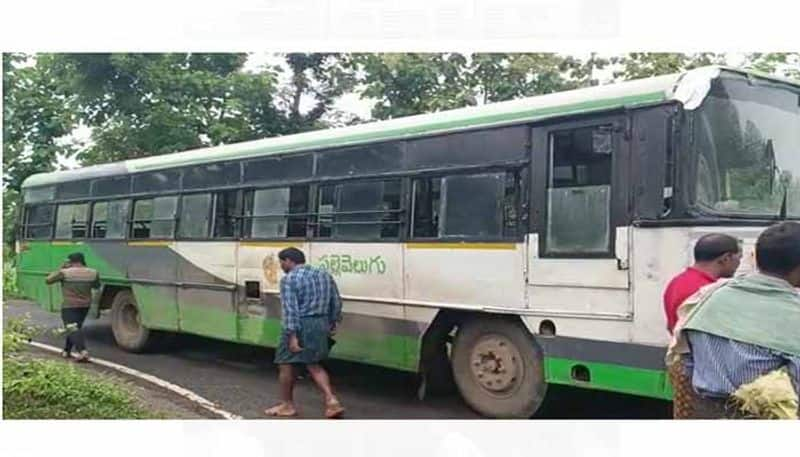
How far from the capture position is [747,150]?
4.32 metres

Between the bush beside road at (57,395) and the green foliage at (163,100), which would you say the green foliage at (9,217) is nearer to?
the green foliage at (163,100)

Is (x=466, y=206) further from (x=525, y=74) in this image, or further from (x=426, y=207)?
(x=525, y=74)

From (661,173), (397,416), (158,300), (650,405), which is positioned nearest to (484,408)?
(397,416)

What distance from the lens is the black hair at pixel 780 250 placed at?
249 centimetres

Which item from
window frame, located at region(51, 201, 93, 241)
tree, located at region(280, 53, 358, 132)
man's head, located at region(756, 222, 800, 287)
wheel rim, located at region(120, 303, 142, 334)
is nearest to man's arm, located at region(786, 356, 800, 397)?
man's head, located at region(756, 222, 800, 287)

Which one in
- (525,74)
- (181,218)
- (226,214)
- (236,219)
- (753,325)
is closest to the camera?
(753,325)

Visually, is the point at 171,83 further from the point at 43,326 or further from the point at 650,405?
the point at 650,405

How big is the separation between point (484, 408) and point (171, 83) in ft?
11.5

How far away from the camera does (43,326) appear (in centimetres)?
758

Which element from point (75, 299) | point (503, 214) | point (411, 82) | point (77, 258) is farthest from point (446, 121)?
point (77, 258)

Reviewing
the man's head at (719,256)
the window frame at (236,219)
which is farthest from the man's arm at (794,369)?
the window frame at (236,219)

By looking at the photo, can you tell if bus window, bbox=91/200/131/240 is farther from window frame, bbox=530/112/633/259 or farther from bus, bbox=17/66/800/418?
window frame, bbox=530/112/633/259

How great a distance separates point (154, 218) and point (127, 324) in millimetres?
1400

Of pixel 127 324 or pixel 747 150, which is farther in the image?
pixel 127 324
